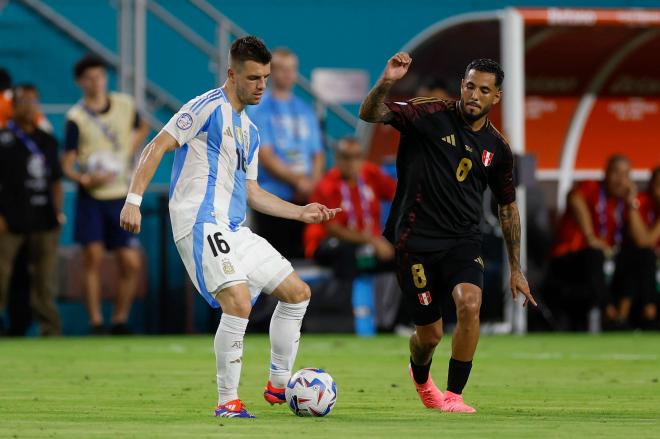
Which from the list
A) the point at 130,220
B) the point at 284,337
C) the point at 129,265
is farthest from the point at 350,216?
the point at 130,220

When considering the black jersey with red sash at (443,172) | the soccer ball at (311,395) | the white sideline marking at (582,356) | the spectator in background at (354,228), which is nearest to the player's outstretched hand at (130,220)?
the soccer ball at (311,395)

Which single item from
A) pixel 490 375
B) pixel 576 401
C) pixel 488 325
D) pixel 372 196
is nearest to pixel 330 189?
pixel 372 196

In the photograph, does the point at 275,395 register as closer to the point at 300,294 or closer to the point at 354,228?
the point at 300,294

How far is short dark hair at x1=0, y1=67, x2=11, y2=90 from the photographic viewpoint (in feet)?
49.2

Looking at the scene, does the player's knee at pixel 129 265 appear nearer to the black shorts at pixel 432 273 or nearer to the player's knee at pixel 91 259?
the player's knee at pixel 91 259

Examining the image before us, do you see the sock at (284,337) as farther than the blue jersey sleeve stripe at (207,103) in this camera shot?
Yes

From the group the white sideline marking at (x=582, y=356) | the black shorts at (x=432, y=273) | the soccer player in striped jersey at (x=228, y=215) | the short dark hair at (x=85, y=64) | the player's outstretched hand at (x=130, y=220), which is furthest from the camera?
the short dark hair at (x=85, y=64)

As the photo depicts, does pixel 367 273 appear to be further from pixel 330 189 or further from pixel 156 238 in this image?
pixel 156 238

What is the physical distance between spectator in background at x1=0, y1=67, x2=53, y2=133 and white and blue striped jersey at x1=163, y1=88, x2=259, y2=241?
7.77 m

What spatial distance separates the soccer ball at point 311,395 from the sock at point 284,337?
27 centimetres

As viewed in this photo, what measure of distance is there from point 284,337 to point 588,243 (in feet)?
28.1

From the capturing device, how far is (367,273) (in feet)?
49.9

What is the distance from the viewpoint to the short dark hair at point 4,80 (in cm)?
1501

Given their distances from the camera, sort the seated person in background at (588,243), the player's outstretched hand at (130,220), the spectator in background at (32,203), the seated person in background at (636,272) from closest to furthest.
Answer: the player's outstretched hand at (130,220) < the spectator in background at (32,203) < the seated person in background at (588,243) < the seated person in background at (636,272)
